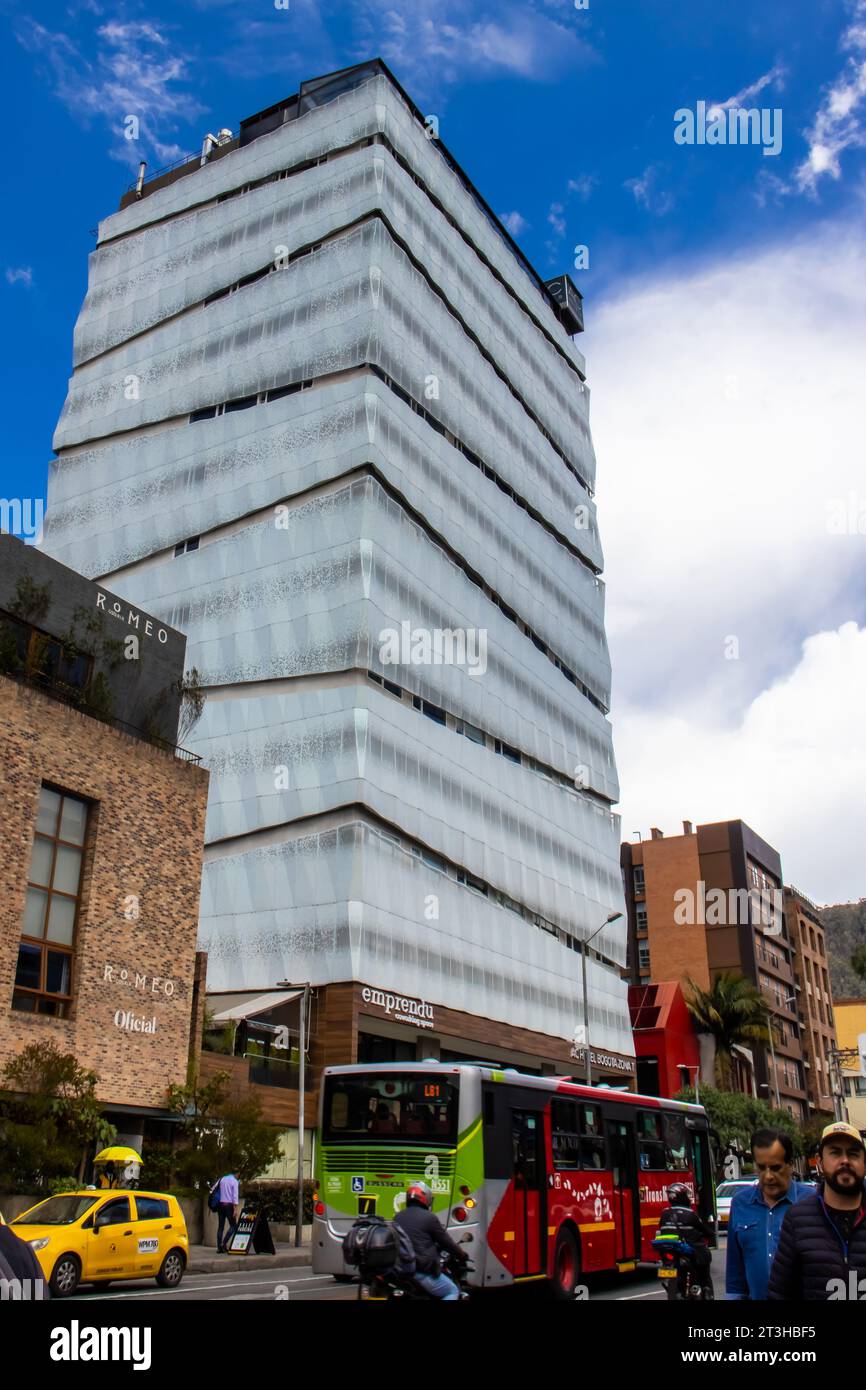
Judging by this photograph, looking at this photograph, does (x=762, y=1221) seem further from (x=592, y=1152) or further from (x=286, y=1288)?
(x=286, y=1288)

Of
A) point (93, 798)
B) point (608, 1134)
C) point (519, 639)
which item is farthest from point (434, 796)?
point (608, 1134)

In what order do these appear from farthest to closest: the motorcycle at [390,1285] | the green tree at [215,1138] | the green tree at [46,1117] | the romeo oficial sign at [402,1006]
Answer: the romeo oficial sign at [402,1006] < the green tree at [215,1138] < the green tree at [46,1117] < the motorcycle at [390,1285]

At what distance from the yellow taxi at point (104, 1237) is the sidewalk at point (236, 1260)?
118 inches

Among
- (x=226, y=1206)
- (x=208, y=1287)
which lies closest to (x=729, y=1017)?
(x=226, y=1206)

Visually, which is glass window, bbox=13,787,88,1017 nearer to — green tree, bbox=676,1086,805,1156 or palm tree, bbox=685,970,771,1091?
green tree, bbox=676,1086,805,1156

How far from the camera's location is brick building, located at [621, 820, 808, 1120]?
305ft

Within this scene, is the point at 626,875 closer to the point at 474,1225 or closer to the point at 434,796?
the point at 434,796

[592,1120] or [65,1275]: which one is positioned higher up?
[592,1120]

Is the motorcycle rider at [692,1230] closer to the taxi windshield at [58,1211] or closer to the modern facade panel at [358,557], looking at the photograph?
the taxi windshield at [58,1211]

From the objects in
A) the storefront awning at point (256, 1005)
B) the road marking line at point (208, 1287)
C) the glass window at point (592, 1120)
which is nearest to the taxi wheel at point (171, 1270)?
the road marking line at point (208, 1287)

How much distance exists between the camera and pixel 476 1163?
16328 mm

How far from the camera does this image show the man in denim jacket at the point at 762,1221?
7.51 m

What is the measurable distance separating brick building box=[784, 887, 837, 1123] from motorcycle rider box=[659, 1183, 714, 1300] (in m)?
93.9

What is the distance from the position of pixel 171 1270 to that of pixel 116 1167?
899cm
